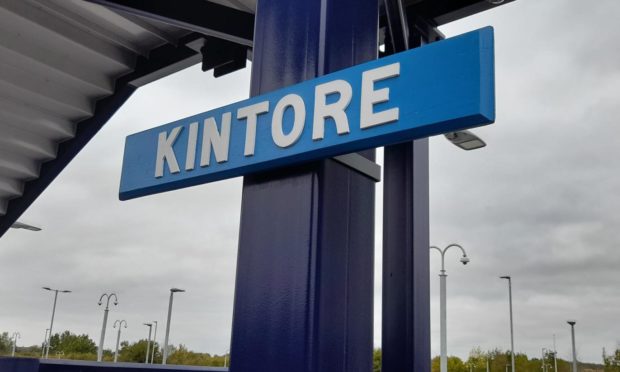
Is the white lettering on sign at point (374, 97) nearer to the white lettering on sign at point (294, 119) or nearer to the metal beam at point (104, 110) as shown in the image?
the white lettering on sign at point (294, 119)

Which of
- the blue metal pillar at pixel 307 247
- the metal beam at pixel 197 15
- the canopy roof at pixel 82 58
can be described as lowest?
the blue metal pillar at pixel 307 247

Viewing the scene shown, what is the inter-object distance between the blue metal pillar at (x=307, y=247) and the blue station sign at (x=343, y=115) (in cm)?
16

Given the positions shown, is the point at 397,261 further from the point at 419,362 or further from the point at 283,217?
the point at 283,217

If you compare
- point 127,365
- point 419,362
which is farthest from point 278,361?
point 127,365

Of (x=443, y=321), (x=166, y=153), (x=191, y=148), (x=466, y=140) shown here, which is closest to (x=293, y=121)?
(x=191, y=148)

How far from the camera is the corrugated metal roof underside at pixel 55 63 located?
6.38 meters

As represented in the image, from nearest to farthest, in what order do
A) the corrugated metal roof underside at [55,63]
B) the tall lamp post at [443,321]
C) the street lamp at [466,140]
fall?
the corrugated metal roof underside at [55,63] < the street lamp at [466,140] < the tall lamp post at [443,321]

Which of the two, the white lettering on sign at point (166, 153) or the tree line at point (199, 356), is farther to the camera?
the tree line at point (199, 356)

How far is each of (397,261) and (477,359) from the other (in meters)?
62.4

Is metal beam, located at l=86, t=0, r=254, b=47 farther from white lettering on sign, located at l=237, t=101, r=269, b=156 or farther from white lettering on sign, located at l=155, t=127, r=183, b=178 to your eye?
white lettering on sign, located at l=237, t=101, r=269, b=156

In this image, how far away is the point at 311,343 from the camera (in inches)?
104

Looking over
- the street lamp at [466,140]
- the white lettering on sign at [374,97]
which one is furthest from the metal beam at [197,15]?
the street lamp at [466,140]

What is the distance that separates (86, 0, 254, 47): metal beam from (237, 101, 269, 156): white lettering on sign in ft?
6.72

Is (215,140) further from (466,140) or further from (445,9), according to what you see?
(466,140)
